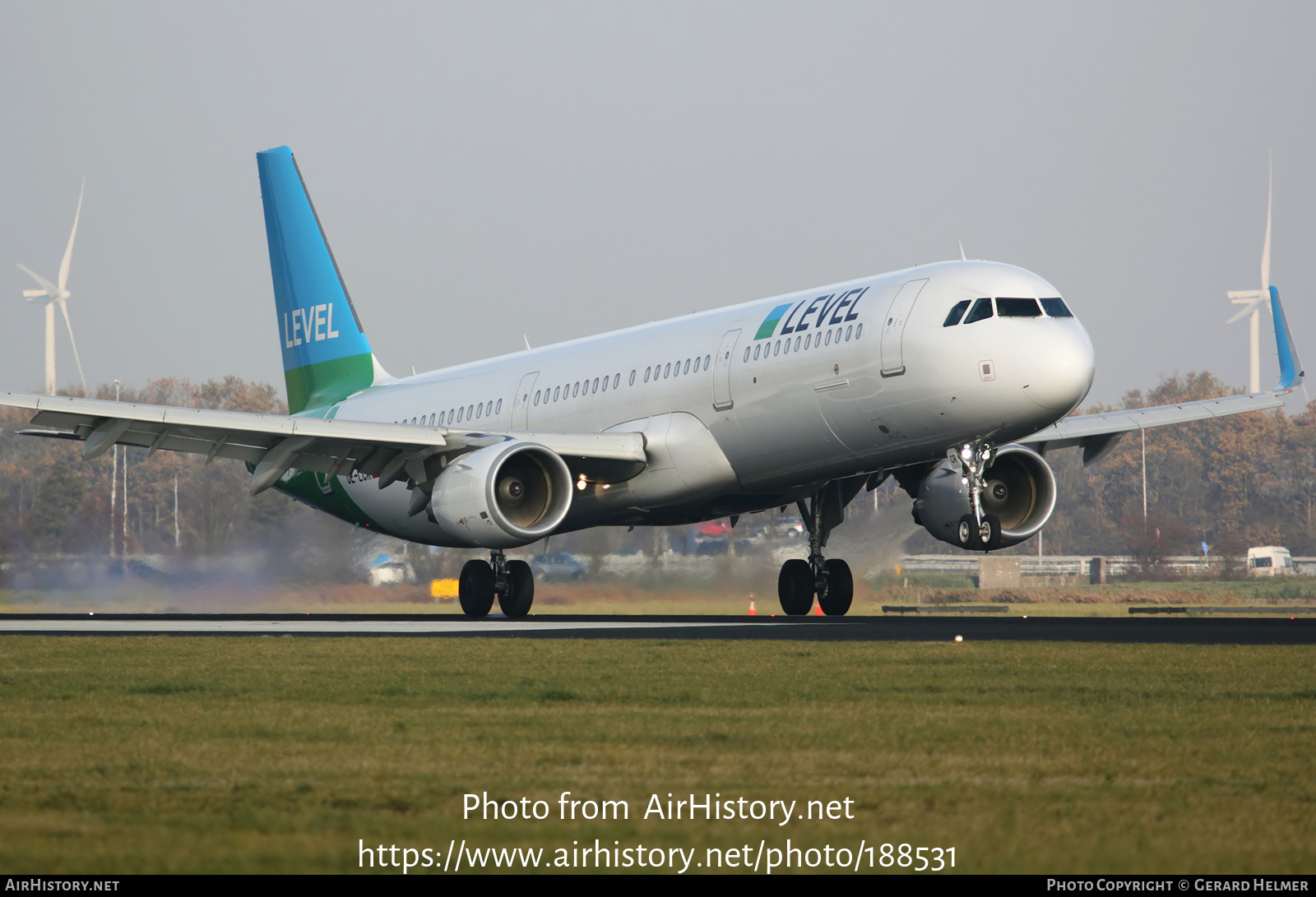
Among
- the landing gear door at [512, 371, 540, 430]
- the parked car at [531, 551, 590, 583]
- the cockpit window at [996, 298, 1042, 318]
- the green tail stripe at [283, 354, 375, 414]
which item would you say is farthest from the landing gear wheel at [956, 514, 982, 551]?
the green tail stripe at [283, 354, 375, 414]

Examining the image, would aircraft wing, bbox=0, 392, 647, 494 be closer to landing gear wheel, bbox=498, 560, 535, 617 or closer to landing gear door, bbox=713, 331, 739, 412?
landing gear door, bbox=713, 331, 739, 412

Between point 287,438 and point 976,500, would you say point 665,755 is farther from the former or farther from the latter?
point 287,438

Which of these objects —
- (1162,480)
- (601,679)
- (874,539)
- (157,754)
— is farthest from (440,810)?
(1162,480)

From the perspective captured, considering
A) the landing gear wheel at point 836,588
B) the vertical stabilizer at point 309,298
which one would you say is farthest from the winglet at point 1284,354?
the vertical stabilizer at point 309,298

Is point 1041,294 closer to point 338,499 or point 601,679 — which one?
point 601,679

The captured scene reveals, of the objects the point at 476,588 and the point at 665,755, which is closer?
the point at 665,755

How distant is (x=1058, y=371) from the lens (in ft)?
78.4

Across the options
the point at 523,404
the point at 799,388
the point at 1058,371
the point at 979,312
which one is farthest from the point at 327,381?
the point at 1058,371

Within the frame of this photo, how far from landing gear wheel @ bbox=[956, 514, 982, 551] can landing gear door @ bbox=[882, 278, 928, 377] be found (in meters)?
2.55

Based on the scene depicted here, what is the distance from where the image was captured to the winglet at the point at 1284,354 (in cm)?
2994

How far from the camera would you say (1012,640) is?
63.9 ft

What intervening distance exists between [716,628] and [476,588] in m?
7.53

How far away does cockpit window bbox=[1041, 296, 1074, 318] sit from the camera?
81.2 feet

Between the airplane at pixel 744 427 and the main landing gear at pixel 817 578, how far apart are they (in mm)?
41
